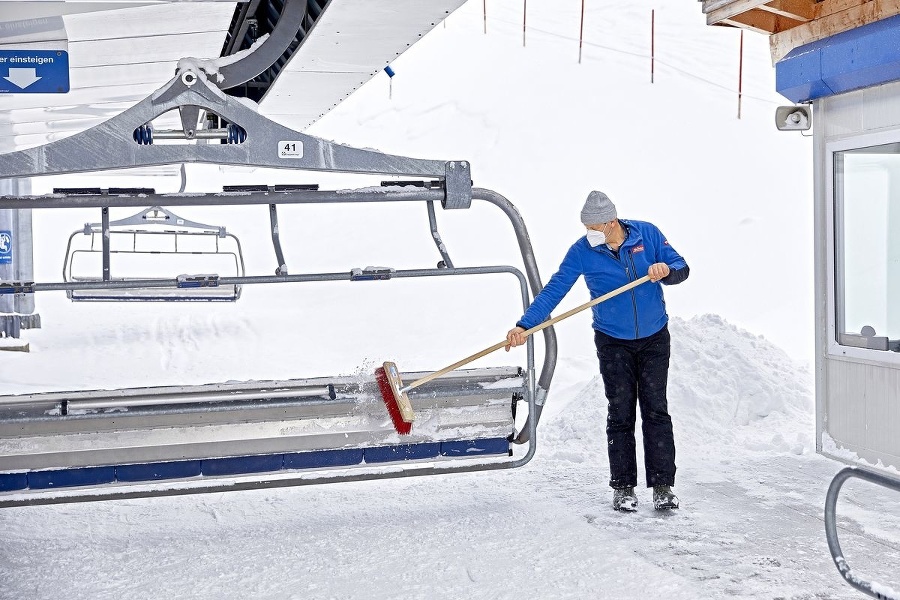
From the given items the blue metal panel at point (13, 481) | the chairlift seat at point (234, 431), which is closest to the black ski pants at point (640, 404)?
the chairlift seat at point (234, 431)

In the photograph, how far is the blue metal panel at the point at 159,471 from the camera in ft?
13.8

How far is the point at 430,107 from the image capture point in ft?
115

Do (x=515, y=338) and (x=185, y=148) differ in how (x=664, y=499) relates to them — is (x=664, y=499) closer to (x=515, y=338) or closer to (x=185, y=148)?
(x=515, y=338)

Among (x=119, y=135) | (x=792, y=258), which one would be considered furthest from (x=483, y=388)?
(x=792, y=258)

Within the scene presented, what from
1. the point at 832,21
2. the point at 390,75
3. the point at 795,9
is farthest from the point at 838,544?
the point at 390,75

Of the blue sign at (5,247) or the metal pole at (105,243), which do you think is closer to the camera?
the metal pole at (105,243)

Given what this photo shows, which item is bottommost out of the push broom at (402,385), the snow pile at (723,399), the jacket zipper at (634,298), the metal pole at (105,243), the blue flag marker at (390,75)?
the snow pile at (723,399)

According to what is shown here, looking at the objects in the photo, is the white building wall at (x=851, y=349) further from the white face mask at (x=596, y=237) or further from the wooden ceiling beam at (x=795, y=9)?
the white face mask at (x=596, y=237)

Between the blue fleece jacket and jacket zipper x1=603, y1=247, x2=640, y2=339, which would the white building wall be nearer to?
the blue fleece jacket

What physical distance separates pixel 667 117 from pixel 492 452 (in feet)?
89.9

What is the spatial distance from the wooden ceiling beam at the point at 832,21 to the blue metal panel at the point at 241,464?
3807 mm

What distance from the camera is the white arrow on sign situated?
23.7ft

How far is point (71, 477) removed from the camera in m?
4.14

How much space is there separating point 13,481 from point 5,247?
368 inches
